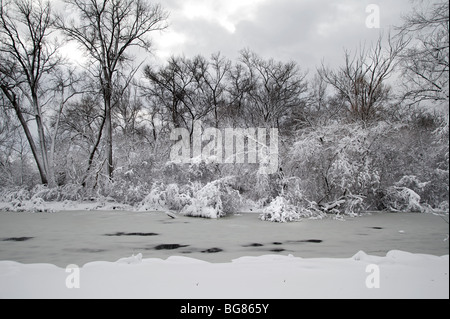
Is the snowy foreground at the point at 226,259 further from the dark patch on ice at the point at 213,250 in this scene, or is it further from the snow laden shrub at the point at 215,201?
the snow laden shrub at the point at 215,201

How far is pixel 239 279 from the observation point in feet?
17.6

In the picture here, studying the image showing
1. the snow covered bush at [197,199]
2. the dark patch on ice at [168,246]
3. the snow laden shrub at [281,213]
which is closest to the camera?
the dark patch on ice at [168,246]

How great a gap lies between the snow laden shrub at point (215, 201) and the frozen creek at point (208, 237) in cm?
70

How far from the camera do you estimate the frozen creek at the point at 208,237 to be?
7.63m

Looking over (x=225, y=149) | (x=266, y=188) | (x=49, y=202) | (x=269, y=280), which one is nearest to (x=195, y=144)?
(x=225, y=149)

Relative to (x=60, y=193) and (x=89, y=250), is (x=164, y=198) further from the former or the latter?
(x=89, y=250)

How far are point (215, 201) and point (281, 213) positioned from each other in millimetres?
3175

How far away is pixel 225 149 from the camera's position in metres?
17.3

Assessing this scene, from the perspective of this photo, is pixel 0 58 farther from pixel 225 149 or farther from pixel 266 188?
pixel 266 188

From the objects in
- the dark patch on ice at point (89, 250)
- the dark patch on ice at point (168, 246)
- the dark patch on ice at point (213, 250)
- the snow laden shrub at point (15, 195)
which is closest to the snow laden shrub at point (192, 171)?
the snow laden shrub at point (15, 195)

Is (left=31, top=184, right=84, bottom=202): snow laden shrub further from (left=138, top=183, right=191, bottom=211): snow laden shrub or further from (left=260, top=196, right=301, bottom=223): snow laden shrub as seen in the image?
(left=260, top=196, right=301, bottom=223): snow laden shrub

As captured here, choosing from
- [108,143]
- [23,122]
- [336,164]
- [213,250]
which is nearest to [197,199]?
[336,164]

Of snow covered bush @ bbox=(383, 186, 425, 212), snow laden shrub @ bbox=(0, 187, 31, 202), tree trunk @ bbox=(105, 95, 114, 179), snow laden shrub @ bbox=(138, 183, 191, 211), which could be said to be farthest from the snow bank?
tree trunk @ bbox=(105, 95, 114, 179)
